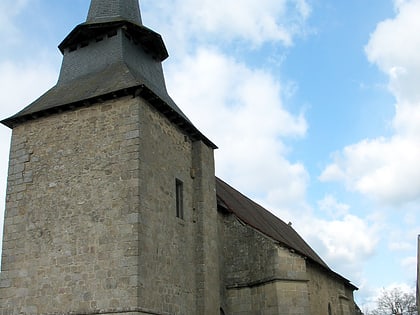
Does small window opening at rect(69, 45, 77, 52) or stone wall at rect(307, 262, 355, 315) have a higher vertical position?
small window opening at rect(69, 45, 77, 52)

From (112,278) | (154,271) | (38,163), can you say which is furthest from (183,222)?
(38,163)

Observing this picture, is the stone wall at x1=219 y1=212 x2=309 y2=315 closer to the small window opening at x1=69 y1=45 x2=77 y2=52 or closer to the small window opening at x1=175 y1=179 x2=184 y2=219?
the small window opening at x1=175 y1=179 x2=184 y2=219

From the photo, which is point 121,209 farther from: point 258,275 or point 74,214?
point 258,275

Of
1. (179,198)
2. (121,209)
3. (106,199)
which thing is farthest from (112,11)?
(121,209)

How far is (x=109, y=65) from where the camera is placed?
14.7 m

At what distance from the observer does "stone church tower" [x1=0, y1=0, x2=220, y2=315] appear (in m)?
11.6

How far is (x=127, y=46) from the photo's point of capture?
1519 centimetres

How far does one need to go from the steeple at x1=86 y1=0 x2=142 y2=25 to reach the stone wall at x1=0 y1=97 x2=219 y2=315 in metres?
4.19

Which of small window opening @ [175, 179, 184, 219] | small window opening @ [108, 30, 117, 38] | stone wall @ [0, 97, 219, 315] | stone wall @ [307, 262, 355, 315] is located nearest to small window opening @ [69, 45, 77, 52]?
small window opening @ [108, 30, 117, 38]

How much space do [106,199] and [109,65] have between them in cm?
445

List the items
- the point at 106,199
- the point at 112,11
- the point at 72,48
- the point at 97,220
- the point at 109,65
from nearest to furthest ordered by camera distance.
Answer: the point at 97,220, the point at 106,199, the point at 109,65, the point at 72,48, the point at 112,11

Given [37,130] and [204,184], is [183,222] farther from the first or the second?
[37,130]

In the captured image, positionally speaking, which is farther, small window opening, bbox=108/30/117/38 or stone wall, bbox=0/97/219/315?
small window opening, bbox=108/30/117/38

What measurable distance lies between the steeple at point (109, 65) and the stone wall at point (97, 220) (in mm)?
302
